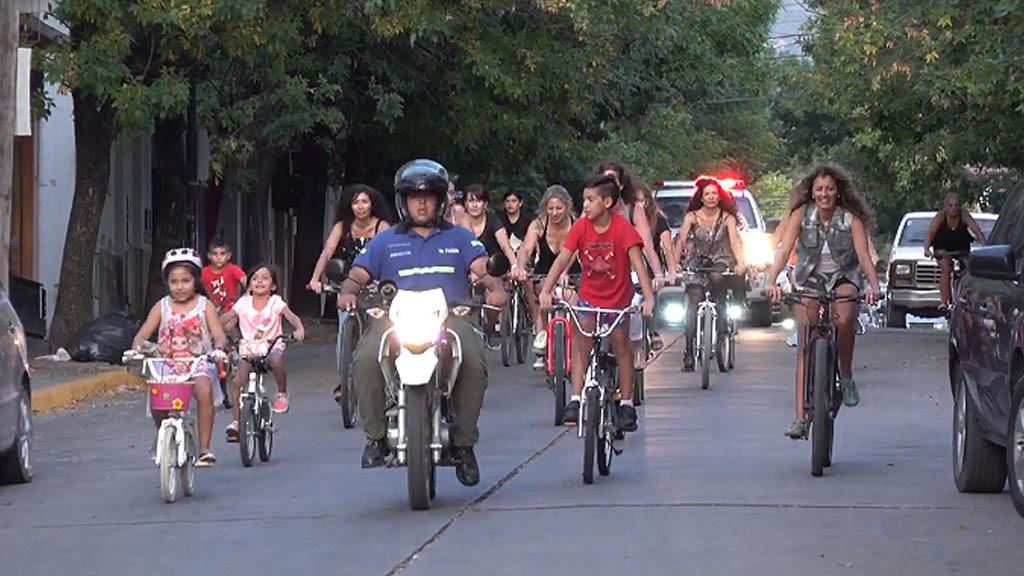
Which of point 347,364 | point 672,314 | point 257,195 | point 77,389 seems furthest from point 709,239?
point 257,195

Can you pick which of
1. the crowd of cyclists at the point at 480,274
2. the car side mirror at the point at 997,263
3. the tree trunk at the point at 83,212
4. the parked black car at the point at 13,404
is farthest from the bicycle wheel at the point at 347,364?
the tree trunk at the point at 83,212

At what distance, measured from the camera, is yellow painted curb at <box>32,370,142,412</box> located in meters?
18.7

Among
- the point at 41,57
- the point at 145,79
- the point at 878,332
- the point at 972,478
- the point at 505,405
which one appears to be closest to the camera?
the point at 972,478

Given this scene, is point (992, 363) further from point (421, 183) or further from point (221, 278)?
point (221, 278)

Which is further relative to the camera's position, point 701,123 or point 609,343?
point 701,123

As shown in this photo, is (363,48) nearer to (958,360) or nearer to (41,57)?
(41,57)

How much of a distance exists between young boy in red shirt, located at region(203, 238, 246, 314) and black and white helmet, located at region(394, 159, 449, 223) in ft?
19.5

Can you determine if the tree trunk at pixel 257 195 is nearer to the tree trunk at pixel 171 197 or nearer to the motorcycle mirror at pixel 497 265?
the tree trunk at pixel 171 197

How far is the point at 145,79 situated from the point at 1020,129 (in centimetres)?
1001

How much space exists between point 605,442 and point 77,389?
8930 millimetres

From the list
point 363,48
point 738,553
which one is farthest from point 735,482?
point 363,48

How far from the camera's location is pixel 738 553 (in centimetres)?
929

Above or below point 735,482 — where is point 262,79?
above

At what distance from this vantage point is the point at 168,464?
1170 cm
